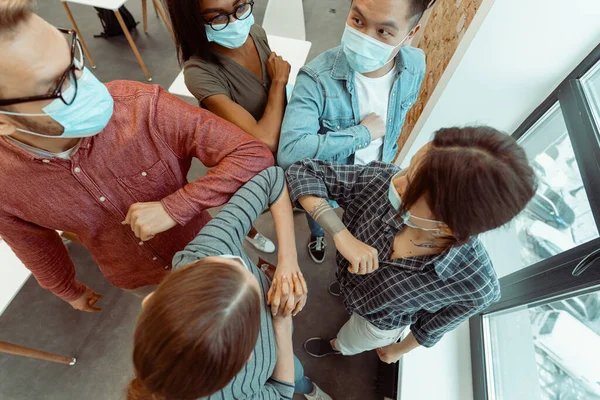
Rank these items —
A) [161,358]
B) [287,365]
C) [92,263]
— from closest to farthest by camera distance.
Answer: [161,358] → [287,365] → [92,263]

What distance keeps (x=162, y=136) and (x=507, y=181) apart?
0.87 m

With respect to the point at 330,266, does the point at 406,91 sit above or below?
above

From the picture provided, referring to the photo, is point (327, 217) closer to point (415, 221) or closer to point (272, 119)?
point (415, 221)

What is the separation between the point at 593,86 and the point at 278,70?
1451mm

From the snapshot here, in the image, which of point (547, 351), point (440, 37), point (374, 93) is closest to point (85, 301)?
point (374, 93)

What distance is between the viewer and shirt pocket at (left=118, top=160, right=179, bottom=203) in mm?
909

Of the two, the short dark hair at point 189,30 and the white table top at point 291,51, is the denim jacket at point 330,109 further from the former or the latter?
the white table top at point 291,51

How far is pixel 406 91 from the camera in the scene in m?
1.24

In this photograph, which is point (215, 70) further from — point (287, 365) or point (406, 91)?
point (287, 365)

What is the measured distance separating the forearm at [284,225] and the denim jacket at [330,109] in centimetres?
18

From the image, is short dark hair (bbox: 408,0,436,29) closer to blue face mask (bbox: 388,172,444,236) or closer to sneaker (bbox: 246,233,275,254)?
Result: blue face mask (bbox: 388,172,444,236)

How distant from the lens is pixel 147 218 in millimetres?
853

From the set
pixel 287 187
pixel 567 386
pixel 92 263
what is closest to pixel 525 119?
pixel 567 386

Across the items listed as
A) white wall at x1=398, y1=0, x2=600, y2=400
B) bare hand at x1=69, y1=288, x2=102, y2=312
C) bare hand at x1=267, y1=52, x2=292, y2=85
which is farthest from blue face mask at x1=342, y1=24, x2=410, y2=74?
bare hand at x1=69, y1=288, x2=102, y2=312
